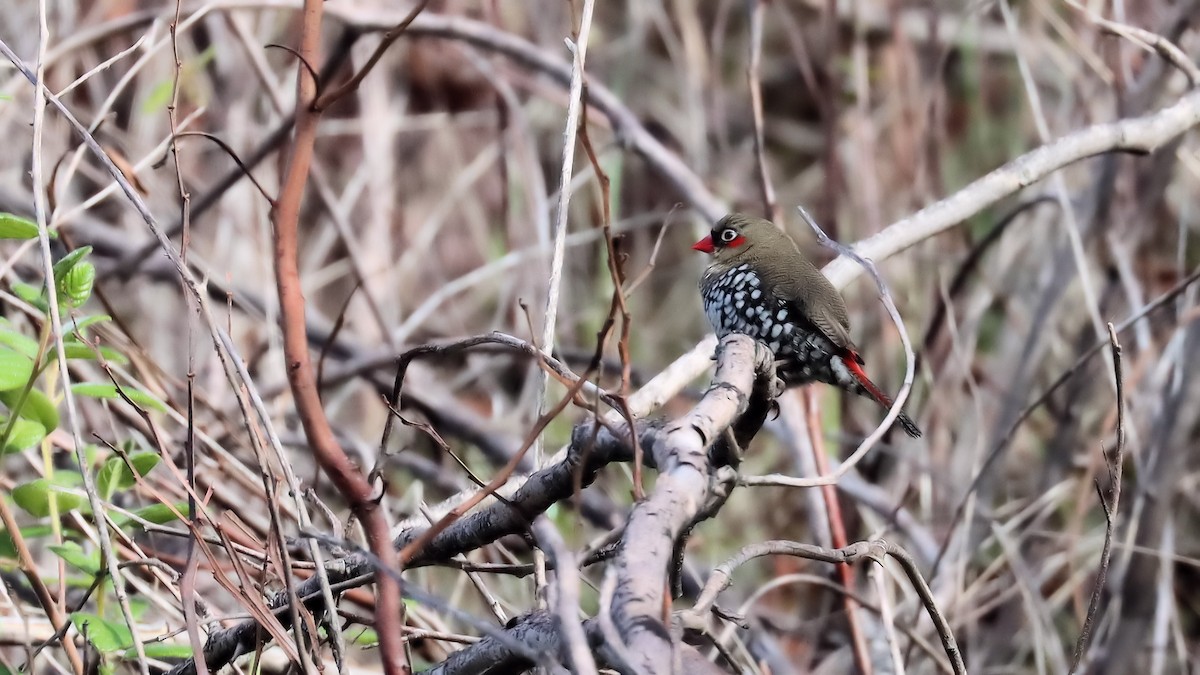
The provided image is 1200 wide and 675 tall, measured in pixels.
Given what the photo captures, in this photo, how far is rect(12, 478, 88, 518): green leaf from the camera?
2160mm

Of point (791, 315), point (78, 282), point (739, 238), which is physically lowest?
point (78, 282)

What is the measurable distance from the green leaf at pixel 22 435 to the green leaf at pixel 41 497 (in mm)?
88

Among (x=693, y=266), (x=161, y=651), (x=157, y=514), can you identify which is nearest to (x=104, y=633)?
(x=161, y=651)

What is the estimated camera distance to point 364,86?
6.32m

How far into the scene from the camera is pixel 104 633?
1.98 meters

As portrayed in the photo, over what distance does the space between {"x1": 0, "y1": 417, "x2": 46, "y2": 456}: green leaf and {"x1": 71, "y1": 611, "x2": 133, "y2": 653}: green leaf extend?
31 centimetres

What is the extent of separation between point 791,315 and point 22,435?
2.04m

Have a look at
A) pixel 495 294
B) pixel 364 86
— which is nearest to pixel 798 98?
pixel 495 294

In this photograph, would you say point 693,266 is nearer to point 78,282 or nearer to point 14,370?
point 78,282

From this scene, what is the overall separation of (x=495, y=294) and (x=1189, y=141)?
369 centimetres

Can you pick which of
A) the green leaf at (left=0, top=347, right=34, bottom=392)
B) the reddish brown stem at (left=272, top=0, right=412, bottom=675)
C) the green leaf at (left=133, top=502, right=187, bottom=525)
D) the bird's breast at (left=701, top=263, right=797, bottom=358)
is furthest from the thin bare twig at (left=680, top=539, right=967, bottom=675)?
the bird's breast at (left=701, top=263, right=797, bottom=358)

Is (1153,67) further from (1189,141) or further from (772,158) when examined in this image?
(772,158)

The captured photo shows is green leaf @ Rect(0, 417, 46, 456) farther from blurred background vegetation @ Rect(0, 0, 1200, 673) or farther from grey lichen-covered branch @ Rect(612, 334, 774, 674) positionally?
grey lichen-covered branch @ Rect(612, 334, 774, 674)

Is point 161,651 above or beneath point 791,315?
beneath
